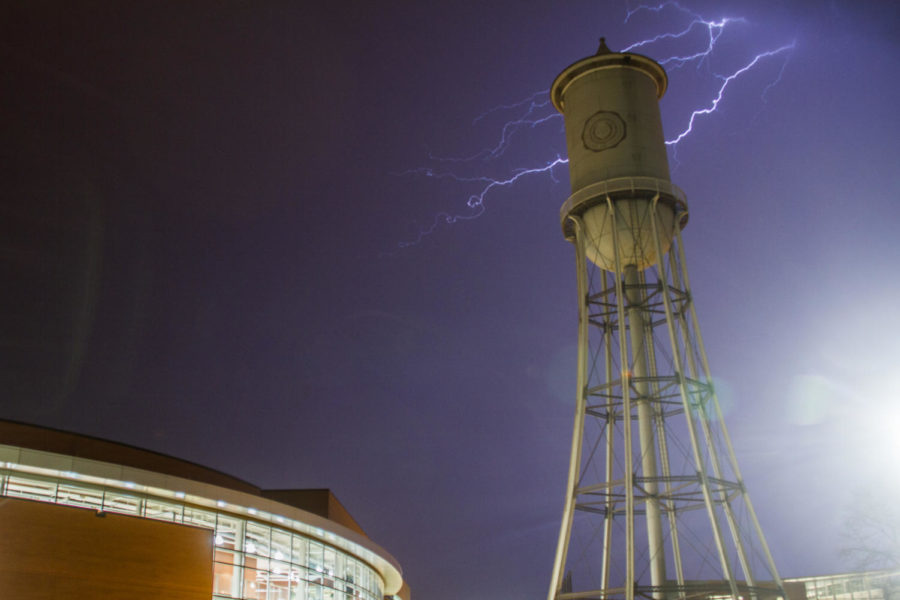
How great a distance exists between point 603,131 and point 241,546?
766 inches

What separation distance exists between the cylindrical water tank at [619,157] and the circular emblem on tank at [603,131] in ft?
0.12

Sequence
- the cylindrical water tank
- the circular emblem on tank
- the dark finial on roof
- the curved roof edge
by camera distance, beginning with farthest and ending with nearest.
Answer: the dark finial on roof < the circular emblem on tank < the cylindrical water tank < the curved roof edge

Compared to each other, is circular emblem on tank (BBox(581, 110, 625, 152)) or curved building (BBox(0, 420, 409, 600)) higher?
circular emblem on tank (BBox(581, 110, 625, 152))

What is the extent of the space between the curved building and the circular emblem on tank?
1667 centimetres

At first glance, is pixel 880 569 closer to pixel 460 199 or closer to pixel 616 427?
pixel 616 427

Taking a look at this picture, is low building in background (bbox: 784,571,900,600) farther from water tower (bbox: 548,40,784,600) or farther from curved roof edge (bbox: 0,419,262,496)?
curved roof edge (bbox: 0,419,262,496)

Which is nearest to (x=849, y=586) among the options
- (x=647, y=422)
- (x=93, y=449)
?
(x=647, y=422)

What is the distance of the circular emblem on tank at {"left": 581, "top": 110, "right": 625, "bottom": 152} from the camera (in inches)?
1334

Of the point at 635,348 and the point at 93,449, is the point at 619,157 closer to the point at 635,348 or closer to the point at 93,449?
the point at 635,348

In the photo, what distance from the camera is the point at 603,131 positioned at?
1344 inches

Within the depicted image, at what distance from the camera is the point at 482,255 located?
66.8m

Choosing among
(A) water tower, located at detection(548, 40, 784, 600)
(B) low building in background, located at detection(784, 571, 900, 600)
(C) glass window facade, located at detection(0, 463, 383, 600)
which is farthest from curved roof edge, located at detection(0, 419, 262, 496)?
(B) low building in background, located at detection(784, 571, 900, 600)

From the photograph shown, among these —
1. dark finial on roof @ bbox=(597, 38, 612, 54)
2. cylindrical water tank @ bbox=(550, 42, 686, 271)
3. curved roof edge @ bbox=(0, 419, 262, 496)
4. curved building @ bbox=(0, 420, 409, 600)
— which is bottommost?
curved building @ bbox=(0, 420, 409, 600)

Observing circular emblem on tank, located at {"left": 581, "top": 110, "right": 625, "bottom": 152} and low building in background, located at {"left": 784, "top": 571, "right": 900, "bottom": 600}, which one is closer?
circular emblem on tank, located at {"left": 581, "top": 110, "right": 625, "bottom": 152}
